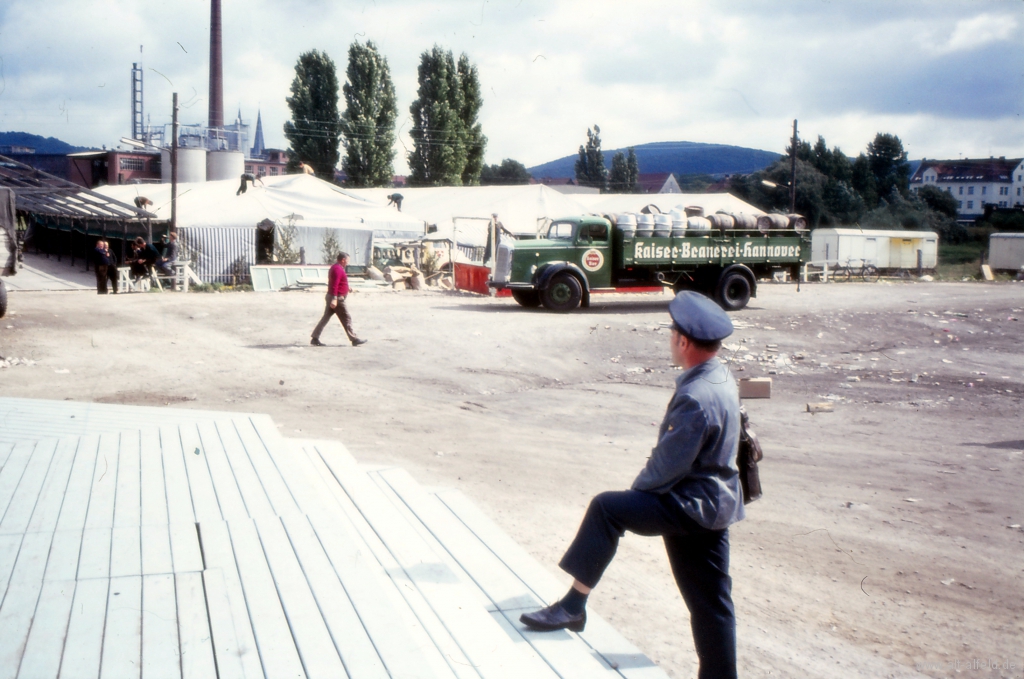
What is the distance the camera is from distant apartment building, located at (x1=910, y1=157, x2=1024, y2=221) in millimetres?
92688

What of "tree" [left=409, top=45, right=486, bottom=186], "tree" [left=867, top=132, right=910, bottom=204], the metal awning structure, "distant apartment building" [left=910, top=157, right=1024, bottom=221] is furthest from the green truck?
"distant apartment building" [left=910, top=157, right=1024, bottom=221]

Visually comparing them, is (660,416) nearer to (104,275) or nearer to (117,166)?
(104,275)

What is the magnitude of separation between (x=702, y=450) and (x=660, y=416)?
7.52 metres

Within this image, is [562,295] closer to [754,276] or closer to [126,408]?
[754,276]

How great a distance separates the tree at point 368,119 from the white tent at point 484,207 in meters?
6.35

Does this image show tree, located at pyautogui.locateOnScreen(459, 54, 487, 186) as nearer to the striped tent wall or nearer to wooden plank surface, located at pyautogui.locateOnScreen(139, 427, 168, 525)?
the striped tent wall

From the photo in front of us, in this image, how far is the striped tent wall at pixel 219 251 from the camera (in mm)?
27297

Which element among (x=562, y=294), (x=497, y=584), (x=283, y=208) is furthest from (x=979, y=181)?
(x=497, y=584)

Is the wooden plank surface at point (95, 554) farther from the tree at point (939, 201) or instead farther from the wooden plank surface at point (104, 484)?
the tree at point (939, 201)

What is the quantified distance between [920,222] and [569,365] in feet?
162

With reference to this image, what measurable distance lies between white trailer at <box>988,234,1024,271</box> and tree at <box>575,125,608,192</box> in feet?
164

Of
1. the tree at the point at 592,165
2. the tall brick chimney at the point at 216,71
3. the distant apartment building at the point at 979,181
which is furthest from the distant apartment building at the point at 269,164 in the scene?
the distant apartment building at the point at 979,181

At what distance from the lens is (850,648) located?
423 centimetres

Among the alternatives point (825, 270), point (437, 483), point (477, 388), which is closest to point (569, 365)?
point (477, 388)
